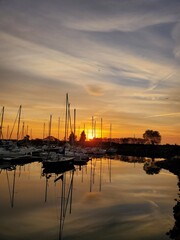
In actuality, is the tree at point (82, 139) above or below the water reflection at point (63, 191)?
above

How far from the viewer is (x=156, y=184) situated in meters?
40.6

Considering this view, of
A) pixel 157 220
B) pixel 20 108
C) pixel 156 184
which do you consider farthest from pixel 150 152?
pixel 157 220

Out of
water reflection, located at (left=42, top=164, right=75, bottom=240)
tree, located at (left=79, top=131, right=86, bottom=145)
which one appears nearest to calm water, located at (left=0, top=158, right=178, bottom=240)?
water reflection, located at (left=42, top=164, right=75, bottom=240)

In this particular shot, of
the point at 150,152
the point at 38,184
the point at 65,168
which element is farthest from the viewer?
the point at 150,152

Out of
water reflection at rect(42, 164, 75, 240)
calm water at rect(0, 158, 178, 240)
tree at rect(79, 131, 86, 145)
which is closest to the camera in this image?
calm water at rect(0, 158, 178, 240)

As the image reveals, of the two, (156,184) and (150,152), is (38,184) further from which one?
(150,152)

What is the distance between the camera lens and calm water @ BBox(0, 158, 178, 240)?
19219mm

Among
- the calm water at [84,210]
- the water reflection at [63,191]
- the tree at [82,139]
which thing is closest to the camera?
the calm water at [84,210]

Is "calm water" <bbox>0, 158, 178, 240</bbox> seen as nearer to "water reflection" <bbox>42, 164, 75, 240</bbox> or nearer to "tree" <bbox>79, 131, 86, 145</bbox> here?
"water reflection" <bbox>42, 164, 75, 240</bbox>

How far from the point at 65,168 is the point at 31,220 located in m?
34.2

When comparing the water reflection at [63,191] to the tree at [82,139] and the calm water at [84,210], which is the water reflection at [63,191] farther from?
the tree at [82,139]

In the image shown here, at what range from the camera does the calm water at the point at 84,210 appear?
757 inches

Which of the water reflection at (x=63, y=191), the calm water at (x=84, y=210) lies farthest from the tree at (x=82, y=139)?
the calm water at (x=84, y=210)

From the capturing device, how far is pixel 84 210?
25234 mm
